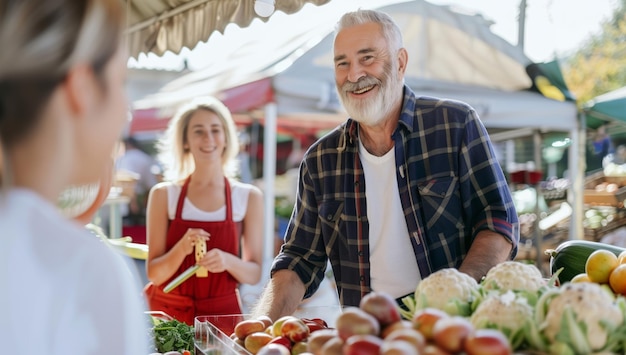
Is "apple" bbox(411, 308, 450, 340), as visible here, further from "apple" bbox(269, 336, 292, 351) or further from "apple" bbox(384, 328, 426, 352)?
"apple" bbox(269, 336, 292, 351)

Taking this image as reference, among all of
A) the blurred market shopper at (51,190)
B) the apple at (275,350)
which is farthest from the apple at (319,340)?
the blurred market shopper at (51,190)

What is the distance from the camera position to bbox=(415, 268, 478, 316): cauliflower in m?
1.80

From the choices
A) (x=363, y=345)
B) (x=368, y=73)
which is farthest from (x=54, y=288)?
(x=368, y=73)

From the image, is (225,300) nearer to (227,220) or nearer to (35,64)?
(227,220)

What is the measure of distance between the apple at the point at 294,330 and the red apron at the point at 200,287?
7.24ft

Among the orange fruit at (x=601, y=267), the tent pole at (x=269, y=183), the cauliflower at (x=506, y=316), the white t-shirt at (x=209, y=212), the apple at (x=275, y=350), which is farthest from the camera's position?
the tent pole at (x=269, y=183)

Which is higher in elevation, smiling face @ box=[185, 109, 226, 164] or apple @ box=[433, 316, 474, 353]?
smiling face @ box=[185, 109, 226, 164]

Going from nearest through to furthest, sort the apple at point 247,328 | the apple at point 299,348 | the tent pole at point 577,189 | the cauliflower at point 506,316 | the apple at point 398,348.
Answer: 1. the apple at point 398,348
2. the cauliflower at point 506,316
3. the apple at point 299,348
4. the apple at point 247,328
5. the tent pole at point 577,189

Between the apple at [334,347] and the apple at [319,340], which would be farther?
the apple at [319,340]

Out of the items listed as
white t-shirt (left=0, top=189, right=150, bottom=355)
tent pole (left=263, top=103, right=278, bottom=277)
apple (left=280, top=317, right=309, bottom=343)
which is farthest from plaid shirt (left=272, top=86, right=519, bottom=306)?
tent pole (left=263, top=103, right=278, bottom=277)

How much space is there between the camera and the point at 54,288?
105 centimetres

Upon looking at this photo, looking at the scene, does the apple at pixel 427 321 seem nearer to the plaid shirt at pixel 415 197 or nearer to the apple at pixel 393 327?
the apple at pixel 393 327

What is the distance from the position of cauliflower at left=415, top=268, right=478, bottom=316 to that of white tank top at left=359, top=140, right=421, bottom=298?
1.09 meters

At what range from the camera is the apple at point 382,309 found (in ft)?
5.09
